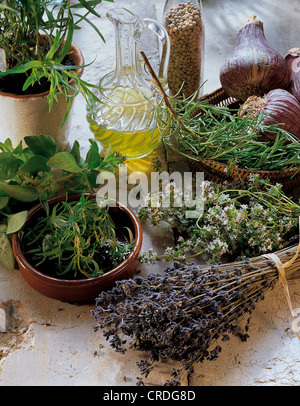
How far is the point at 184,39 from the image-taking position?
104 centimetres

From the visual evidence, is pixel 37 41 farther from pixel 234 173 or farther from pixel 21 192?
pixel 234 173

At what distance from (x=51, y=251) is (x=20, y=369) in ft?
0.54

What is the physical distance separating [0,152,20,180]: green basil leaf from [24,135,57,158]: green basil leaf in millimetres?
54

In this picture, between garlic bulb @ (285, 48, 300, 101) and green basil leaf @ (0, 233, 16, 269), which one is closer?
green basil leaf @ (0, 233, 16, 269)

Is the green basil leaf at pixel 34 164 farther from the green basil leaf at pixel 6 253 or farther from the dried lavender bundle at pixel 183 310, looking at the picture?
the dried lavender bundle at pixel 183 310

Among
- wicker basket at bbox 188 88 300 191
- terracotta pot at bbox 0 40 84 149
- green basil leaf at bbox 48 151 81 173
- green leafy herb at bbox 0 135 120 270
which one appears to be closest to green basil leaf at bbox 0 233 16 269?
green leafy herb at bbox 0 135 120 270

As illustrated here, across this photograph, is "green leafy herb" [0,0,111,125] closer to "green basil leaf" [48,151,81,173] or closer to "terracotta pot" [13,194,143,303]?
"green basil leaf" [48,151,81,173]

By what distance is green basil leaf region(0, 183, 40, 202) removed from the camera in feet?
2.57

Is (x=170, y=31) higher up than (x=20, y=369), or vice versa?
(x=170, y=31)

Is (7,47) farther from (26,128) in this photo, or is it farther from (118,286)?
(118,286)

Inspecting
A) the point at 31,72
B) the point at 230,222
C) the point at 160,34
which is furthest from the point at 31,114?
the point at 230,222

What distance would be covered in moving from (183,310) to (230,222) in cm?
20

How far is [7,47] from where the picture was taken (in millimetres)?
854

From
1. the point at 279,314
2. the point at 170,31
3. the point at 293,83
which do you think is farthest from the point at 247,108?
the point at 279,314
